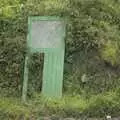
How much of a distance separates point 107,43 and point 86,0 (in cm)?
114

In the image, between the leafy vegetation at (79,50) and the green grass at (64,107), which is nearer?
the green grass at (64,107)

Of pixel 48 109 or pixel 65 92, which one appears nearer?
pixel 48 109

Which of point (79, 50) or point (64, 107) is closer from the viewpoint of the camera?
point (64, 107)

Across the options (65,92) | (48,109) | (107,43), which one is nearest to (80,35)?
(107,43)

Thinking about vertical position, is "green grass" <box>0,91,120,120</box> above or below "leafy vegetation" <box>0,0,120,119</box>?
below

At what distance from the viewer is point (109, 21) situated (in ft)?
33.7

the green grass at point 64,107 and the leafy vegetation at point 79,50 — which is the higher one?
the leafy vegetation at point 79,50

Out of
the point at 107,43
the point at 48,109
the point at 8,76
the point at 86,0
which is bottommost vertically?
the point at 48,109

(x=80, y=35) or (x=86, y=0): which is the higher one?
(x=86, y=0)

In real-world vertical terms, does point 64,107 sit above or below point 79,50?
below

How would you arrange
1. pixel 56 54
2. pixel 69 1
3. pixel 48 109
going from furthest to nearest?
pixel 69 1, pixel 56 54, pixel 48 109

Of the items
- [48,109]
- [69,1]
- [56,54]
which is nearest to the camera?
[48,109]

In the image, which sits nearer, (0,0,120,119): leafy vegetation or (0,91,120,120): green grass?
(0,91,120,120): green grass

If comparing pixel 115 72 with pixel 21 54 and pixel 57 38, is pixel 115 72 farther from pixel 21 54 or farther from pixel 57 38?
pixel 21 54
